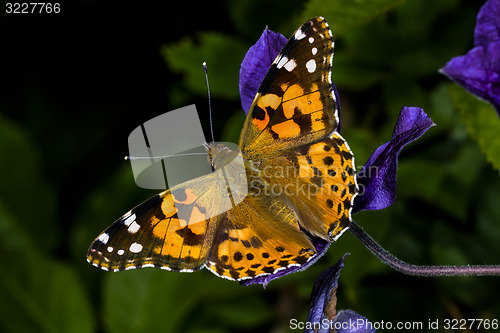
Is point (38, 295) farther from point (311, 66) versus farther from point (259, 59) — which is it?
point (311, 66)

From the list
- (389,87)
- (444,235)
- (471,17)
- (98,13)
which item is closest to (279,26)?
(389,87)

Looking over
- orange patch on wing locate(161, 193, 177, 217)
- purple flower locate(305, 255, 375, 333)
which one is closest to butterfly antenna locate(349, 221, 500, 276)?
purple flower locate(305, 255, 375, 333)

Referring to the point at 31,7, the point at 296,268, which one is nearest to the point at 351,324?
the point at 296,268

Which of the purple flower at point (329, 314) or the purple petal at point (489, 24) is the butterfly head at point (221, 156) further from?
the purple petal at point (489, 24)

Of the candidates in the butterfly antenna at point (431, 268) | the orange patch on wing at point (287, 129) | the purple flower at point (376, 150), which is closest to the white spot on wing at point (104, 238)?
the purple flower at point (376, 150)

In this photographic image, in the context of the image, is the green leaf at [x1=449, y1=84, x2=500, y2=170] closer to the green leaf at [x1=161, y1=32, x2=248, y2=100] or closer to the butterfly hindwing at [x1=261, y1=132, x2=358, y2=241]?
the butterfly hindwing at [x1=261, y1=132, x2=358, y2=241]
